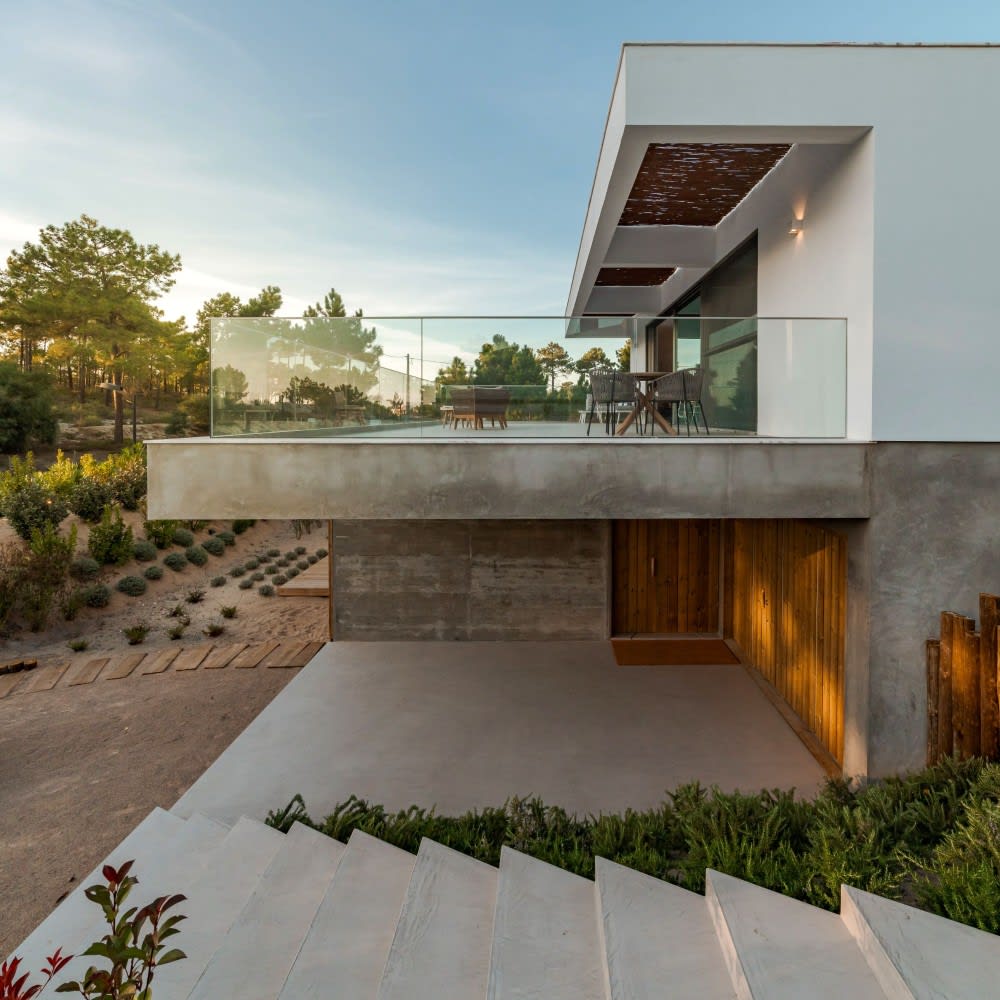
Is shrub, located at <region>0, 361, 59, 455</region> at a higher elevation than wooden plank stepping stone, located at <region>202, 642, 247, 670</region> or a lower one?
higher

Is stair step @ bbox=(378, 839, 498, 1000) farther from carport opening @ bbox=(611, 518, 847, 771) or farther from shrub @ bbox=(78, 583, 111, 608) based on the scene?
shrub @ bbox=(78, 583, 111, 608)

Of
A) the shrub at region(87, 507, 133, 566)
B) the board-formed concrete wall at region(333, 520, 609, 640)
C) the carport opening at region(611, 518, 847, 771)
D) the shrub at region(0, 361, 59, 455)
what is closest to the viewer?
the carport opening at region(611, 518, 847, 771)

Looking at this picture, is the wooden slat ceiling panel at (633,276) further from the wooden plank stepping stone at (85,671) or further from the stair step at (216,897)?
the stair step at (216,897)

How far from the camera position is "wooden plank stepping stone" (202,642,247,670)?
360 inches

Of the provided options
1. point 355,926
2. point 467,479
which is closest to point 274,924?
point 355,926

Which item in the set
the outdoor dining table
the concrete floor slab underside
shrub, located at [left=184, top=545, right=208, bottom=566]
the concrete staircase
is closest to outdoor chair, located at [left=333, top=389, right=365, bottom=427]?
the outdoor dining table

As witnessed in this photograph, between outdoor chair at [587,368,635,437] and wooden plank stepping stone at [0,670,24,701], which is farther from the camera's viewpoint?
wooden plank stepping stone at [0,670,24,701]

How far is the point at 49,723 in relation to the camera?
24.4ft

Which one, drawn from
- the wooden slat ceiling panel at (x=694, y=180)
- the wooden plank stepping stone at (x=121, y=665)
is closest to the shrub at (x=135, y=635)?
the wooden plank stepping stone at (x=121, y=665)

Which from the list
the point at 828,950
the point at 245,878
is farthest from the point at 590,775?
the point at 828,950

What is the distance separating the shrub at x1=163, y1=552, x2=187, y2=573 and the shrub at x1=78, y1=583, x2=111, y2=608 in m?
2.22

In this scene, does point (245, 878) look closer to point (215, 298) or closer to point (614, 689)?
point (614, 689)

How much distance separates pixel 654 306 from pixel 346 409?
29.3 feet

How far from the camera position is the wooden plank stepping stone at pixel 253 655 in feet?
30.0
